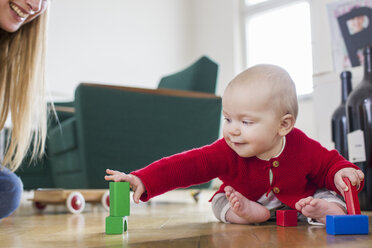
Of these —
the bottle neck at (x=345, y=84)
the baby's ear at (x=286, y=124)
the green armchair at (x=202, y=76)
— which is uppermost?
the green armchair at (x=202, y=76)

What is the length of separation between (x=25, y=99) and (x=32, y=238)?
2.14 feet

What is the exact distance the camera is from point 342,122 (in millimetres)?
1668

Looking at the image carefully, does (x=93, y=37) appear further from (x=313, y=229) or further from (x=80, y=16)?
(x=313, y=229)

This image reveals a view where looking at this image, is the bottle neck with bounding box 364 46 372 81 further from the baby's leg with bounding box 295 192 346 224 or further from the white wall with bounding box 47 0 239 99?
the white wall with bounding box 47 0 239 99

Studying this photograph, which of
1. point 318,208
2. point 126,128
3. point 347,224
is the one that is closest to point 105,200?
point 126,128

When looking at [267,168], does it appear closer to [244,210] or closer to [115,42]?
[244,210]

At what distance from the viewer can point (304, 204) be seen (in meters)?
0.93

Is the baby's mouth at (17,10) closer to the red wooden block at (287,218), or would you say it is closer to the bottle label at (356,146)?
the red wooden block at (287,218)

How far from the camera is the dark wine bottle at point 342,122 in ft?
5.33

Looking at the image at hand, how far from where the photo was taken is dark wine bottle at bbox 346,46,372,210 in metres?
1.48

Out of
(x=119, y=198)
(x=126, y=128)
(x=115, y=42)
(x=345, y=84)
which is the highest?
(x=115, y=42)

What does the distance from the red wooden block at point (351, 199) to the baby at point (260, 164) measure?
2 cm

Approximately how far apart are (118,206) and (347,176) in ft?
1.70

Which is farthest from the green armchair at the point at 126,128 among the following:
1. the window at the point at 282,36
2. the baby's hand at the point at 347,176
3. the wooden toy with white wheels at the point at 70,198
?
the window at the point at 282,36
